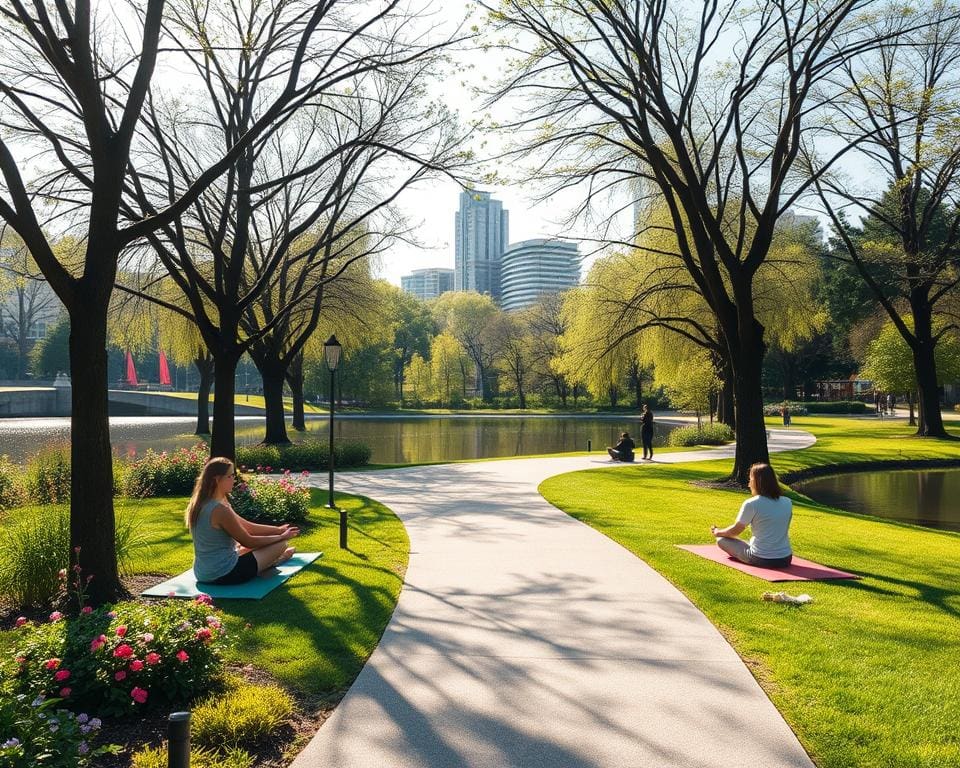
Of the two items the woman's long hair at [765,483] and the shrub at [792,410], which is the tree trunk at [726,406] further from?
the woman's long hair at [765,483]

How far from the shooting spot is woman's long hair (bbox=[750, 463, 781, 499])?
7438 mm

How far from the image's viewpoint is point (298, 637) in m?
5.52

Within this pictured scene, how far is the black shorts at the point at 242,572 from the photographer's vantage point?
271 inches

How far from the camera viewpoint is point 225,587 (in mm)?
6852

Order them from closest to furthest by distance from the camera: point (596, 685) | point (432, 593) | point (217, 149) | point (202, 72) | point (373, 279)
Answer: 1. point (596, 685)
2. point (432, 593)
3. point (202, 72)
4. point (217, 149)
5. point (373, 279)

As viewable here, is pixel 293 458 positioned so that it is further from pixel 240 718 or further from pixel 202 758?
pixel 202 758

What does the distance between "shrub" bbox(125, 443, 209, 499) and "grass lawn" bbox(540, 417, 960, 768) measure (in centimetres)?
796

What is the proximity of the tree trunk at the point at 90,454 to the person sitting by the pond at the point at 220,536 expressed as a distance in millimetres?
823

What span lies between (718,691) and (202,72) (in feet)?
50.1

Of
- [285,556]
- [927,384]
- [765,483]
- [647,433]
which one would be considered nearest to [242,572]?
[285,556]

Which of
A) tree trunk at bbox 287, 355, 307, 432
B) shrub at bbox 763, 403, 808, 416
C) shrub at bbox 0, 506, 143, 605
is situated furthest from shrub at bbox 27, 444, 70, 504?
shrub at bbox 763, 403, 808, 416

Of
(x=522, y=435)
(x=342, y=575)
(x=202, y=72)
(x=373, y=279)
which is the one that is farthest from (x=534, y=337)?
(x=342, y=575)

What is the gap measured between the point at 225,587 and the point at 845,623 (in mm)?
5788

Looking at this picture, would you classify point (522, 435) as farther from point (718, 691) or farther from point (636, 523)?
point (718, 691)
